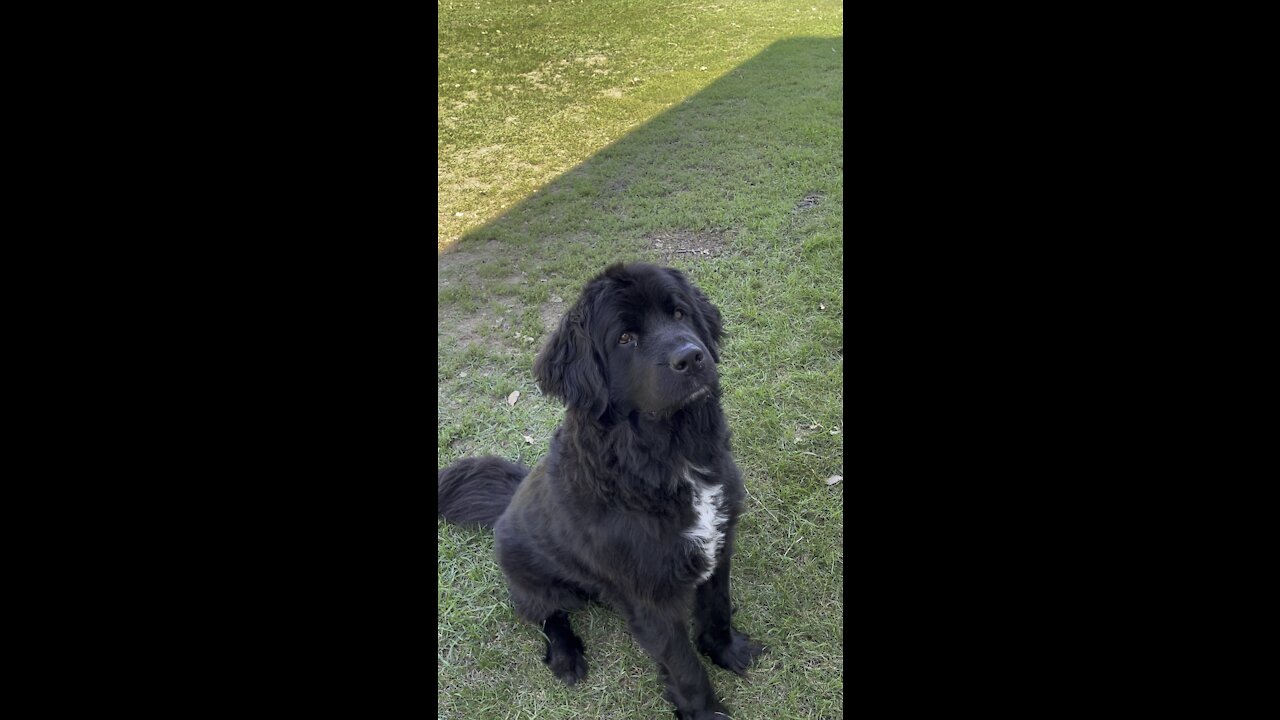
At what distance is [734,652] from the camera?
10.6 ft

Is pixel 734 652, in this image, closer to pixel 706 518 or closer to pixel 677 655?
pixel 677 655

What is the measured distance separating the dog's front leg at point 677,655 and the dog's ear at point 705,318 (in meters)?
1.12

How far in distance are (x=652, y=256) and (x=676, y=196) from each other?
1.32 m

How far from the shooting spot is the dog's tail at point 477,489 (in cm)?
382

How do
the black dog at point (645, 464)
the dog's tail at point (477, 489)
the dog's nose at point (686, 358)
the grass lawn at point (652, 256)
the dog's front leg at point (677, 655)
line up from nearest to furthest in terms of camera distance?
the dog's nose at point (686, 358) → the black dog at point (645, 464) → the dog's front leg at point (677, 655) → the grass lawn at point (652, 256) → the dog's tail at point (477, 489)

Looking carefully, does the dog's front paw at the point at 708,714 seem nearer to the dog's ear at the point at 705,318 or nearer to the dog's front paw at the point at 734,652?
the dog's front paw at the point at 734,652

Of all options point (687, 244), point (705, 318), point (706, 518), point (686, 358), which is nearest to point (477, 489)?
point (706, 518)

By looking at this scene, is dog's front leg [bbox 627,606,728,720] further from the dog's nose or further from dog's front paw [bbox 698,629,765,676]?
the dog's nose

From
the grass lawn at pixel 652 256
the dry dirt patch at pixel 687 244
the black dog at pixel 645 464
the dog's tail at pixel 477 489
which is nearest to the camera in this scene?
the black dog at pixel 645 464

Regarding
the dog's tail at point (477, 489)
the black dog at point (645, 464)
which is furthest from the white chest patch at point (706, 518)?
the dog's tail at point (477, 489)

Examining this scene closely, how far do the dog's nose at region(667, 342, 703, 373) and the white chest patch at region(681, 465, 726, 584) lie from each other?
481 millimetres

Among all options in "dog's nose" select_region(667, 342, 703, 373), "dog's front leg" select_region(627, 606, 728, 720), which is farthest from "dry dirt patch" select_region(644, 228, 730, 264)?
"dog's front leg" select_region(627, 606, 728, 720)
